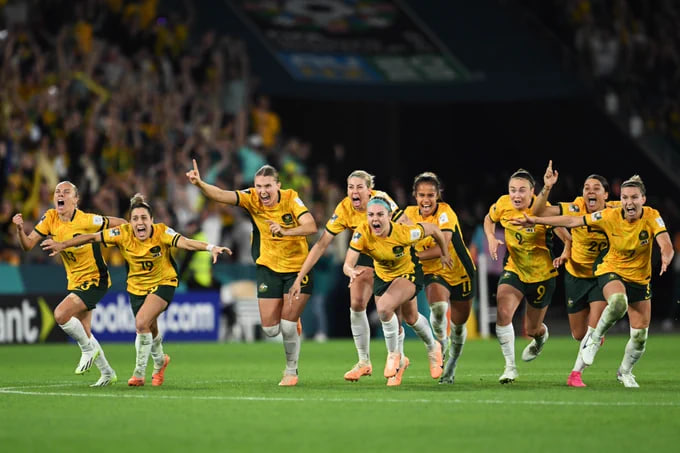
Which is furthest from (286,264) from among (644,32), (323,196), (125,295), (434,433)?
(644,32)

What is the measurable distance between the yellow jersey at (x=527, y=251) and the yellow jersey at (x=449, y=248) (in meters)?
0.45

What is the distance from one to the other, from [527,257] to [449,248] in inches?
33.0

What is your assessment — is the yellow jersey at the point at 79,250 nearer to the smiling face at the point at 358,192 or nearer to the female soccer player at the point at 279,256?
the female soccer player at the point at 279,256

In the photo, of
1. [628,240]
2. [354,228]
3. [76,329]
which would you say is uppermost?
[354,228]

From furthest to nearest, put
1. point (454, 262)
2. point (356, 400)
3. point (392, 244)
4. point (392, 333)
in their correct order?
point (454, 262)
point (392, 333)
point (392, 244)
point (356, 400)

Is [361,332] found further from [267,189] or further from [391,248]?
[267,189]

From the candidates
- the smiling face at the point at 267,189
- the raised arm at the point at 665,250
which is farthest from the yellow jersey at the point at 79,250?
the raised arm at the point at 665,250

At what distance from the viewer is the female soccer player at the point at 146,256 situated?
14.1 metres

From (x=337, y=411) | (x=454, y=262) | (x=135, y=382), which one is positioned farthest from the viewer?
(x=454, y=262)

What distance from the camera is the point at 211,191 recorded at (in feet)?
45.1

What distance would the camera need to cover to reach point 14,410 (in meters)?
11.3

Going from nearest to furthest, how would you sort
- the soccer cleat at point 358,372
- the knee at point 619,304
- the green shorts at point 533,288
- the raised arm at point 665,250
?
the raised arm at point 665,250 < the knee at point 619,304 < the soccer cleat at point 358,372 < the green shorts at point 533,288

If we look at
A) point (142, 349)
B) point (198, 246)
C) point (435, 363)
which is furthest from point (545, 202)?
point (142, 349)

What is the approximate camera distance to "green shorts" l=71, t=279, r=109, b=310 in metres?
14.5
